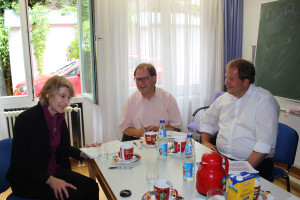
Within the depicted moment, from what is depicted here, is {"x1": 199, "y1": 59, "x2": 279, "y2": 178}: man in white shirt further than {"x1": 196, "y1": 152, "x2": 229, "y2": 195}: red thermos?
Yes

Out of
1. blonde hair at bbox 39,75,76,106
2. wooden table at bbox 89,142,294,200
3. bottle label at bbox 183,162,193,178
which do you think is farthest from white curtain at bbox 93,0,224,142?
bottle label at bbox 183,162,193,178

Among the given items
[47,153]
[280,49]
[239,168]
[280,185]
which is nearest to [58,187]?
[47,153]

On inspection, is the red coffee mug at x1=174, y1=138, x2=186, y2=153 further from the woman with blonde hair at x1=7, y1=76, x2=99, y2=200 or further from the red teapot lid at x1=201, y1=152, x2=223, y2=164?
the woman with blonde hair at x1=7, y1=76, x2=99, y2=200

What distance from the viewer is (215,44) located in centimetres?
374

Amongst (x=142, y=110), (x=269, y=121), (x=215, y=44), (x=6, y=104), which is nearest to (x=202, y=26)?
(x=215, y=44)

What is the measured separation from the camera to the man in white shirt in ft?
5.62

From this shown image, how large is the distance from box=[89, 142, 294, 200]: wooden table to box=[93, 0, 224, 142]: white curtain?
1.61m

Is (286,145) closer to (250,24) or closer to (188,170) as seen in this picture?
(188,170)

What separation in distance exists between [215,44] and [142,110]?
6.47 feet

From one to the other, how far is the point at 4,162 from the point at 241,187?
145 cm

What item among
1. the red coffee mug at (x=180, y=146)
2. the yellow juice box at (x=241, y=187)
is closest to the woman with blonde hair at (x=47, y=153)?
the red coffee mug at (x=180, y=146)

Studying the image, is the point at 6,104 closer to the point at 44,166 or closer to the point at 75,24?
the point at 75,24

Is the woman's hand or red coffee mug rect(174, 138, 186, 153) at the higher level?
red coffee mug rect(174, 138, 186, 153)

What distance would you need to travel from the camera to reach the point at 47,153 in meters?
1.67
